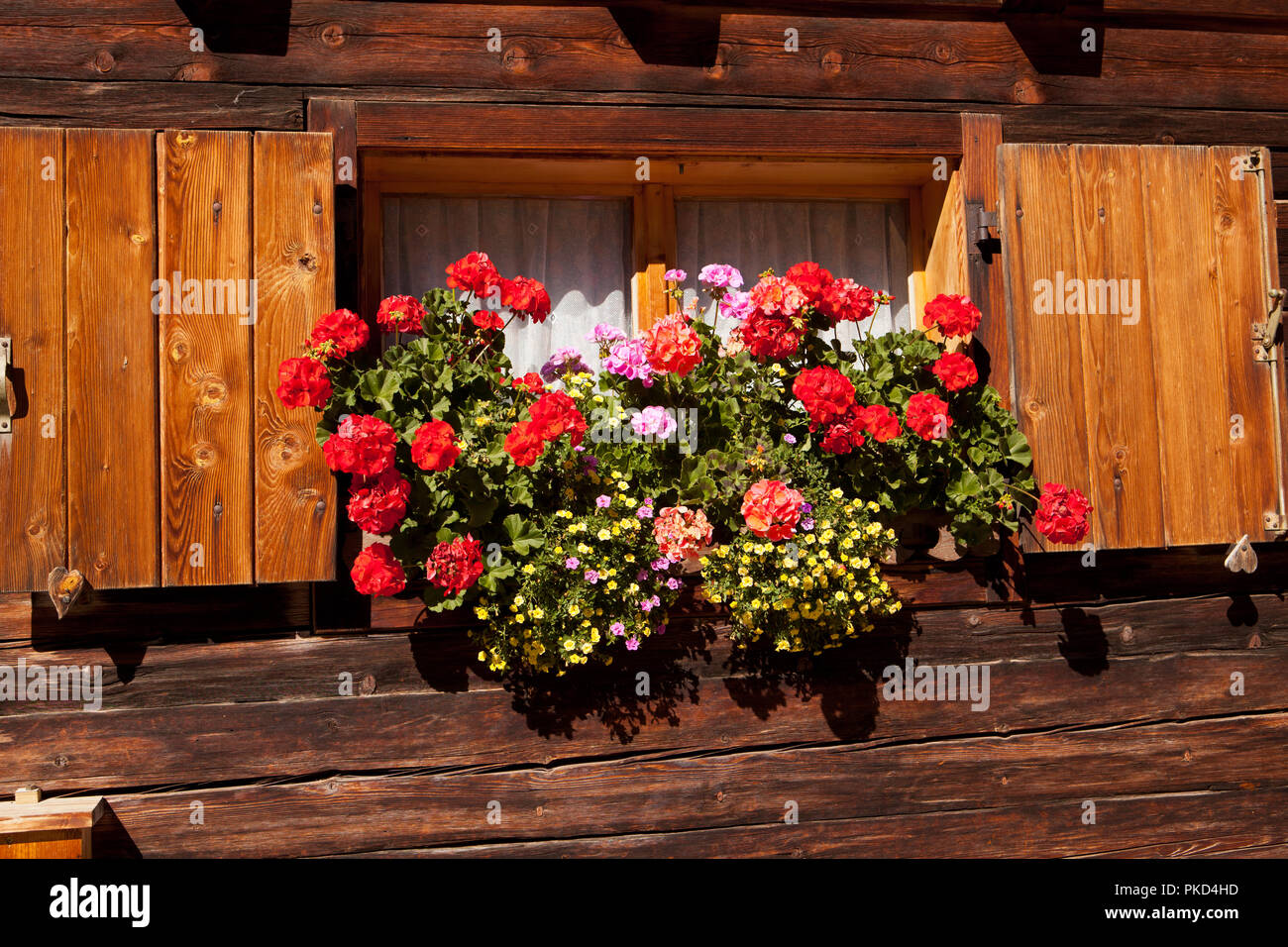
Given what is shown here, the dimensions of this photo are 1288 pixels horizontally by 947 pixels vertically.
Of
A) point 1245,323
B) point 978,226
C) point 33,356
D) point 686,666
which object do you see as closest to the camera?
point 33,356

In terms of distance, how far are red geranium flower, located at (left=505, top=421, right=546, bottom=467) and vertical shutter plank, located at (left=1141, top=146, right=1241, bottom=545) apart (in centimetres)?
185

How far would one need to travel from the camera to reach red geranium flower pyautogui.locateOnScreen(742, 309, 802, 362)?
2.61 metres

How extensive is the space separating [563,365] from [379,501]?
682mm

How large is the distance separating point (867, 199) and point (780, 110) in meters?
0.47

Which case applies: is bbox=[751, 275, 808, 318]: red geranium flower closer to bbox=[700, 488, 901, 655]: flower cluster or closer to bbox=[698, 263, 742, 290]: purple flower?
bbox=[698, 263, 742, 290]: purple flower

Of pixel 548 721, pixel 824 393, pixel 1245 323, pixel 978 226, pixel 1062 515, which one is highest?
pixel 978 226

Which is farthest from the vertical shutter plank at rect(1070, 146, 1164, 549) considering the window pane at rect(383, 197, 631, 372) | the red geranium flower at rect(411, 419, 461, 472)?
the red geranium flower at rect(411, 419, 461, 472)

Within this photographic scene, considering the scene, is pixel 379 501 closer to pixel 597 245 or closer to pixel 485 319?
pixel 485 319

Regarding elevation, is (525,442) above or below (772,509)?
above

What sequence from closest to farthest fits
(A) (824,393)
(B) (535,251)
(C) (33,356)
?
(C) (33,356)
(A) (824,393)
(B) (535,251)

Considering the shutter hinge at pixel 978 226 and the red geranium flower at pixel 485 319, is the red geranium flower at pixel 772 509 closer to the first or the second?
the red geranium flower at pixel 485 319

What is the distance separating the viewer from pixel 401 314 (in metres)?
2.52

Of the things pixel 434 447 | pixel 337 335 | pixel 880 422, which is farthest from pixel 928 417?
pixel 337 335

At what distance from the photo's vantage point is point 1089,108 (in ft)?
10.2
